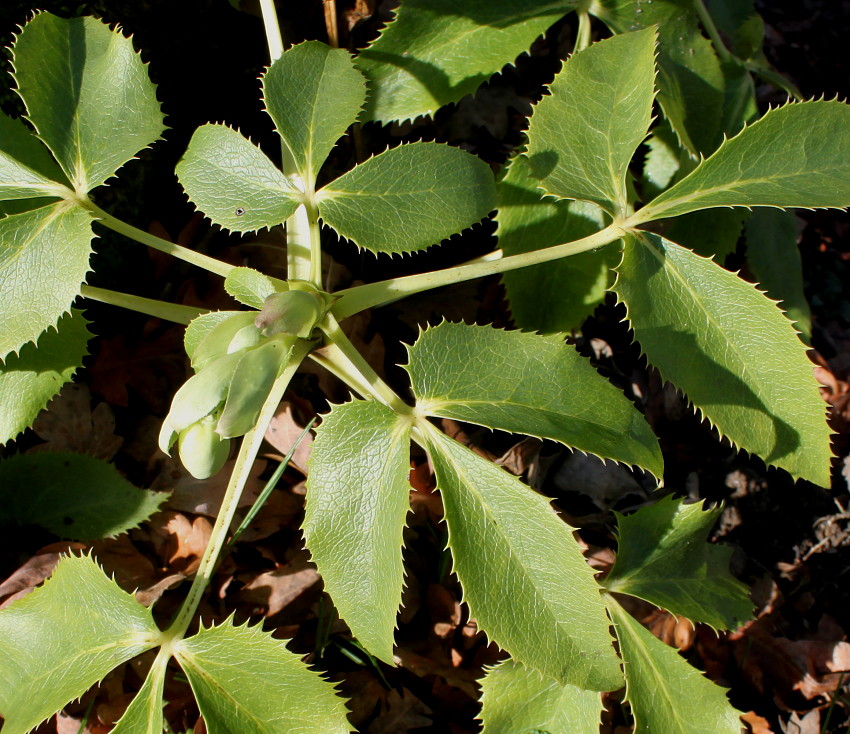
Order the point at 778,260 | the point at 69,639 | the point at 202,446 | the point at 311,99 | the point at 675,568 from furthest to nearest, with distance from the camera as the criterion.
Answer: the point at 778,260
the point at 675,568
the point at 311,99
the point at 69,639
the point at 202,446

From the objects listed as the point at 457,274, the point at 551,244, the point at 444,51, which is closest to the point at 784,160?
the point at 551,244

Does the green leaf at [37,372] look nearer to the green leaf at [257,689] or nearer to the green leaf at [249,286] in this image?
the green leaf at [249,286]

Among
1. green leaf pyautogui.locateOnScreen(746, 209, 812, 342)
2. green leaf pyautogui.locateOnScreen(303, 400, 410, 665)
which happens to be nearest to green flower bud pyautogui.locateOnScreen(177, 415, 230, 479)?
green leaf pyautogui.locateOnScreen(303, 400, 410, 665)

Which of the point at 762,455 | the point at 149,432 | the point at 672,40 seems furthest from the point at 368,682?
the point at 672,40

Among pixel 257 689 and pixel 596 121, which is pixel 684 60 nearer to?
pixel 596 121

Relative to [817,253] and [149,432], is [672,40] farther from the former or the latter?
[149,432]

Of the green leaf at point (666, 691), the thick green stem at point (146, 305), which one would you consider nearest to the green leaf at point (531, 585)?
the green leaf at point (666, 691)
